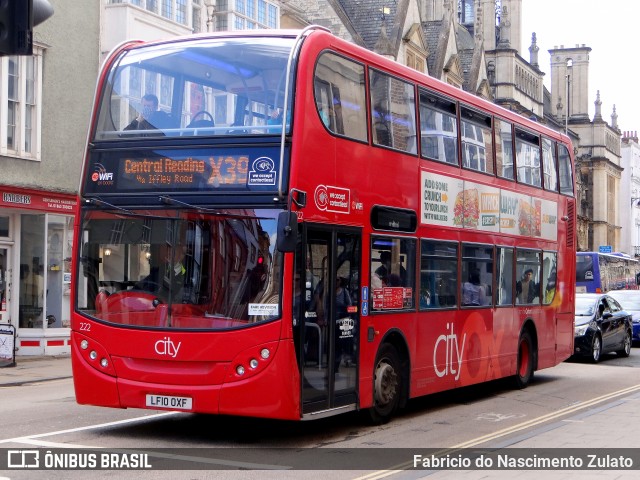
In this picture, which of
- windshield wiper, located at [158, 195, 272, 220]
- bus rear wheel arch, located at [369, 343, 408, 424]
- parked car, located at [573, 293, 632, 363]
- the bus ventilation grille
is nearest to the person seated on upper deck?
windshield wiper, located at [158, 195, 272, 220]

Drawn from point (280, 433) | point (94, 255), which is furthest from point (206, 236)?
point (280, 433)

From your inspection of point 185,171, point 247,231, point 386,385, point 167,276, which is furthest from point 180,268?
point 386,385

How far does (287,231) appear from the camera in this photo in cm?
1040

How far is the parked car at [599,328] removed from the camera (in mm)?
24406

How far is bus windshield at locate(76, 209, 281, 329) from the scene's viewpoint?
10.7 metres

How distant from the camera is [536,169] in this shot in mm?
18344

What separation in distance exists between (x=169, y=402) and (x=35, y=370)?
10.6 metres

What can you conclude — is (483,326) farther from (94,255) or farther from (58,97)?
(58,97)

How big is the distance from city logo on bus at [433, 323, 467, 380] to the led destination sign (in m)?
4.60

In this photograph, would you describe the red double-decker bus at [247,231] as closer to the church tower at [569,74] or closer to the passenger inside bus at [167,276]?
the passenger inside bus at [167,276]

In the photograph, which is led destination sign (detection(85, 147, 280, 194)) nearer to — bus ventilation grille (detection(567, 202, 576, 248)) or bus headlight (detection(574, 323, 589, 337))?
bus ventilation grille (detection(567, 202, 576, 248))

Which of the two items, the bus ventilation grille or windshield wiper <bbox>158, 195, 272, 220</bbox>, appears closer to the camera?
windshield wiper <bbox>158, 195, 272, 220</bbox>

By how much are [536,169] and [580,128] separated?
88.5 metres

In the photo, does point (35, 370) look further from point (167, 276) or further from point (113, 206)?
point (167, 276)
